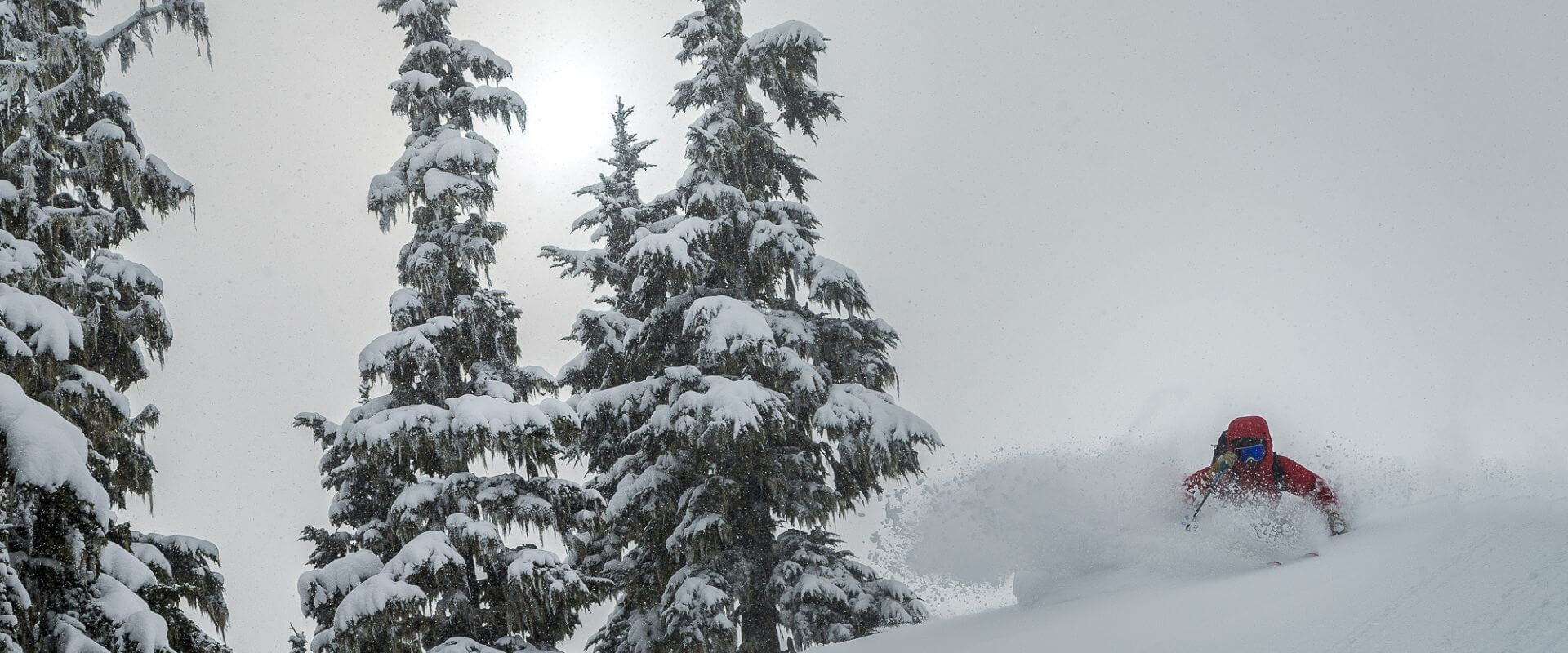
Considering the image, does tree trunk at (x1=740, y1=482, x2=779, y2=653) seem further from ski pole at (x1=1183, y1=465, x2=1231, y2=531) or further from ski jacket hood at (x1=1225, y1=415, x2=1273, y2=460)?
ski jacket hood at (x1=1225, y1=415, x2=1273, y2=460)

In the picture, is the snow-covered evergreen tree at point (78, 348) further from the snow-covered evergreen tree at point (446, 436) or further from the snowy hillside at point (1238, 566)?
the snowy hillside at point (1238, 566)

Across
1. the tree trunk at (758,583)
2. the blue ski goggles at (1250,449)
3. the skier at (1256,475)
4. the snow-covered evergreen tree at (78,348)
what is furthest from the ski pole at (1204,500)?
the snow-covered evergreen tree at (78,348)

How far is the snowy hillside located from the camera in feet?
13.9

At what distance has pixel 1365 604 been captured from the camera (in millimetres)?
4582

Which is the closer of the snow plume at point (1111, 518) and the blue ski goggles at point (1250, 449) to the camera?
the snow plume at point (1111, 518)

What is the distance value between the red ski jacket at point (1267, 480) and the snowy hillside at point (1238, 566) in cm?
42

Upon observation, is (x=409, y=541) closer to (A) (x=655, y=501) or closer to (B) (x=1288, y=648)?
(A) (x=655, y=501)

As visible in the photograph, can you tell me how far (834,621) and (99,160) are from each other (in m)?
9.49

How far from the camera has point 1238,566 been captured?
6.83 meters

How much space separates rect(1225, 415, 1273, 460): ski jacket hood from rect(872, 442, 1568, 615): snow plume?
29.3 inches

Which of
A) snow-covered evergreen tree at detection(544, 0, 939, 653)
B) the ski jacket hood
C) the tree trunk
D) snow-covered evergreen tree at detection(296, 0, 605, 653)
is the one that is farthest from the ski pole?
snow-covered evergreen tree at detection(296, 0, 605, 653)

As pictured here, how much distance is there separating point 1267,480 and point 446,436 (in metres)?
8.82

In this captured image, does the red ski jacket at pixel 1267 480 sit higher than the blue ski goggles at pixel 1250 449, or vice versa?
the blue ski goggles at pixel 1250 449

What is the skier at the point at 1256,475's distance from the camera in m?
8.30
